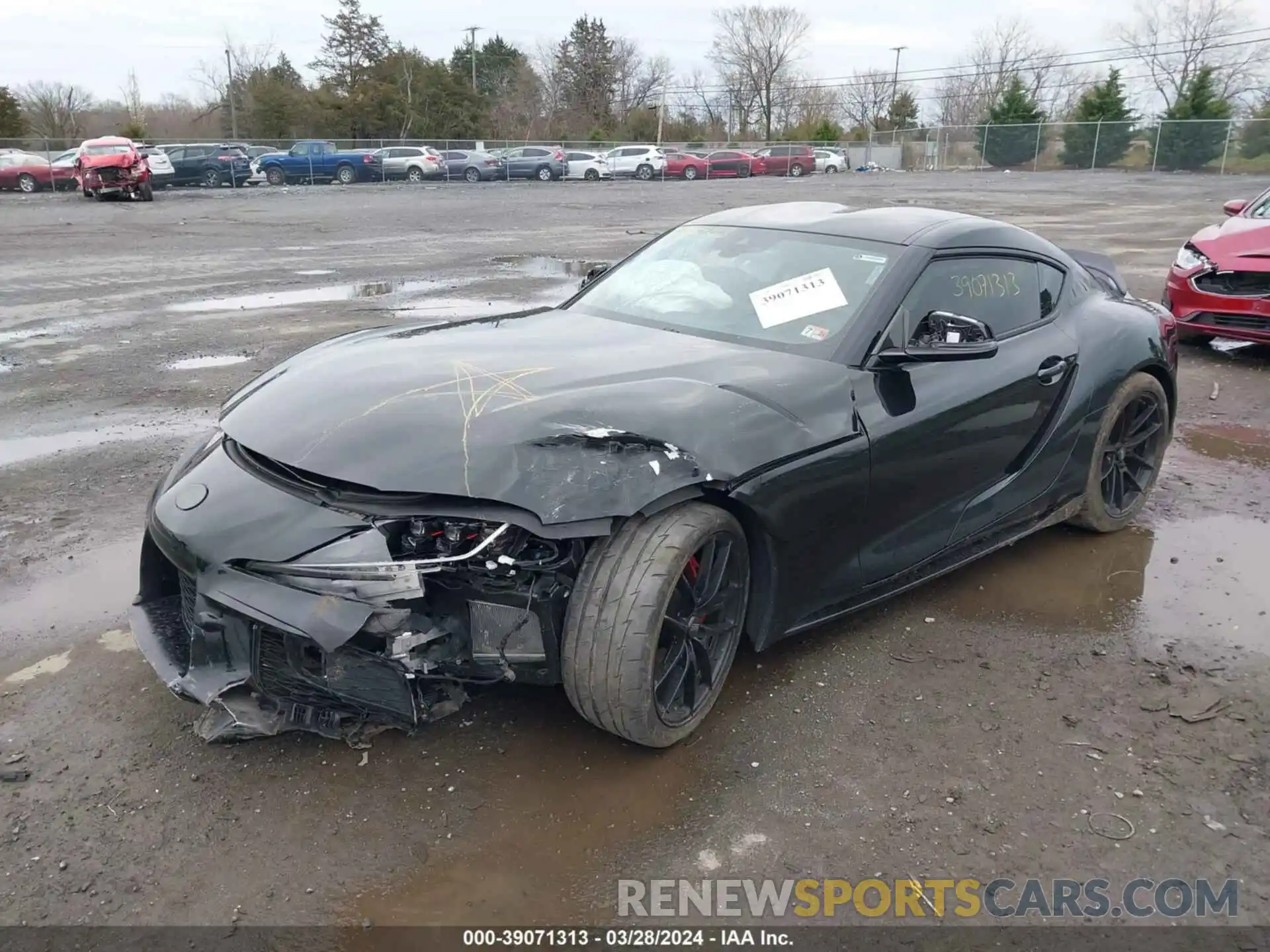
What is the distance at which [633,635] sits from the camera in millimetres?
2686

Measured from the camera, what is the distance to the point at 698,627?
296 cm

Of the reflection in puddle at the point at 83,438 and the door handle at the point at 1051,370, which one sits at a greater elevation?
the door handle at the point at 1051,370

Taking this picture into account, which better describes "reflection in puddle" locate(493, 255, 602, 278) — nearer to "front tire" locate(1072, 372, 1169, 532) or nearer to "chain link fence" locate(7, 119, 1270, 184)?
"front tire" locate(1072, 372, 1169, 532)

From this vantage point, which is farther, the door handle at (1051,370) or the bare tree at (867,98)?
the bare tree at (867,98)

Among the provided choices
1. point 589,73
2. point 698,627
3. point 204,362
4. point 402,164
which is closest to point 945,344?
point 698,627

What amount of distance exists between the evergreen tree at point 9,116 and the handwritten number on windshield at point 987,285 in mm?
52124

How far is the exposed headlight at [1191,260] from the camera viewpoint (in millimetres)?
8195

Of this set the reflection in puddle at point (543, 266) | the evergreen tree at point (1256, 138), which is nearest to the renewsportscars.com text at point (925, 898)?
the reflection in puddle at point (543, 266)

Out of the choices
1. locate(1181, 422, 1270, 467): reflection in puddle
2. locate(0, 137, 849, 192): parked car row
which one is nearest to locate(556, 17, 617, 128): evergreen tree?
locate(0, 137, 849, 192): parked car row

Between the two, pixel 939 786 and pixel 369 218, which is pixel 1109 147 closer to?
pixel 369 218

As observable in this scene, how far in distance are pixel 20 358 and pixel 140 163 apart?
2182cm

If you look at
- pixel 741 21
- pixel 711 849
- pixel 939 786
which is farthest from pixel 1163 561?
pixel 741 21

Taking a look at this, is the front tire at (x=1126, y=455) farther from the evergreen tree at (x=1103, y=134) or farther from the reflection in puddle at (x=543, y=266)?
the evergreen tree at (x=1103, y=134)

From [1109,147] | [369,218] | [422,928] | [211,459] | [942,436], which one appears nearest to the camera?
[422,928]
